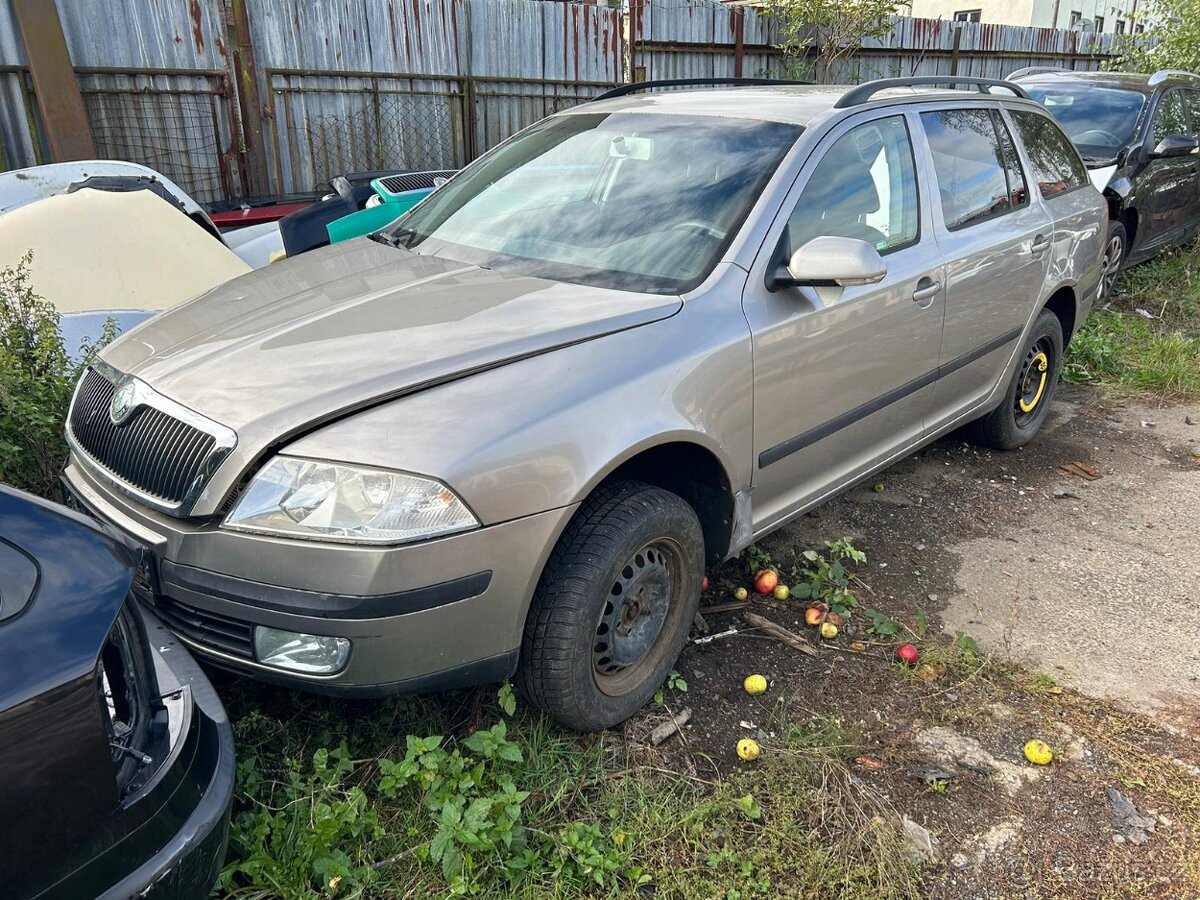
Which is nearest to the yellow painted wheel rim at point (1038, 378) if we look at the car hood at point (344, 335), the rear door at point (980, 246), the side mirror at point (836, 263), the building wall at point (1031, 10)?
the rear door at point (980, 246)

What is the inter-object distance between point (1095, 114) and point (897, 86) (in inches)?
212

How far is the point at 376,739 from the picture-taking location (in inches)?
104

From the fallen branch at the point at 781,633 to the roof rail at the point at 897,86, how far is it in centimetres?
190

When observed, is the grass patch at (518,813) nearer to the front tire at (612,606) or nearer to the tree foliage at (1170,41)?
the front tire at (612,606)

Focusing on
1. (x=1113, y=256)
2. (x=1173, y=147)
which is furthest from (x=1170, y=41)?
(x=1113, y=256)

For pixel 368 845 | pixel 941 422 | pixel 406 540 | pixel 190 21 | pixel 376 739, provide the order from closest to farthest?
pixel 406 540, pixel 368 845, pixel 376 739, pixel 941 422, pixel 190 21

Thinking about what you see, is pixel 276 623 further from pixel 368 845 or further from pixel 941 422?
pixel 941 422

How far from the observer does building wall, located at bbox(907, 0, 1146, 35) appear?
2559cm

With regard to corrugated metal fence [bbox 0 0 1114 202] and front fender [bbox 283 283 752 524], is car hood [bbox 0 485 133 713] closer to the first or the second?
front fender [bbox 283 283 752 524]

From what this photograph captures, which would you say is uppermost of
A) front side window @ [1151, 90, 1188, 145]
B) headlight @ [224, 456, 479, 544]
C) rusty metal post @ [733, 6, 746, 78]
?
rusty metal post @ [733, 6, 746, 78]

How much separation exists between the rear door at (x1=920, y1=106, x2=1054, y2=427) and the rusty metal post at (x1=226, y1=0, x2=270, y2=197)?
5.82 meters

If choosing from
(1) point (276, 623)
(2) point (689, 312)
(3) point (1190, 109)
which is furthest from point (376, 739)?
(3) point (1190, 109)

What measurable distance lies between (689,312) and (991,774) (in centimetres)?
165

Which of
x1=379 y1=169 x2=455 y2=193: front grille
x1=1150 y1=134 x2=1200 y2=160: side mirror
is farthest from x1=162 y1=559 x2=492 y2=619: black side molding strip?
x1=1150 y1=134 x2=1200 y2=160: side mirror
